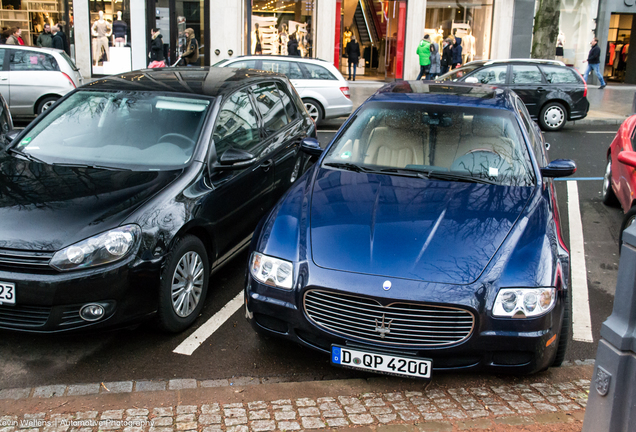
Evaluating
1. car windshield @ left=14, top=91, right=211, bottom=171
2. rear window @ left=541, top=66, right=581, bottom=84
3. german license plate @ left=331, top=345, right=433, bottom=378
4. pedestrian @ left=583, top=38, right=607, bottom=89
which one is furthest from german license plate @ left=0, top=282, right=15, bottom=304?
pedestrian @ left=583, top=38, right=607, bottom=89

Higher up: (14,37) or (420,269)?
(14,37)

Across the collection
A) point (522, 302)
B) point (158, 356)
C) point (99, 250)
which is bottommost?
point (158, 356)

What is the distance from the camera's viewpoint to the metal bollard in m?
2.57

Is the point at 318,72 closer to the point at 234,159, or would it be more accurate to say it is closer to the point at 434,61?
the point at 434,61

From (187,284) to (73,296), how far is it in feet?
2.79

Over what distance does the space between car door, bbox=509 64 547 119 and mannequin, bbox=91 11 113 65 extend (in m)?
13.9

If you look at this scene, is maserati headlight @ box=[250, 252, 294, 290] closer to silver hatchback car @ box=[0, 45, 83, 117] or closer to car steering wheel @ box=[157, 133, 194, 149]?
car steering wheel @ box=[157, 133, 194, 149]

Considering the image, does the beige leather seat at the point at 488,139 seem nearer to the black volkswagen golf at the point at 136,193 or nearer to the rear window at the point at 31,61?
the black volkswagen golf at the point at 136,193

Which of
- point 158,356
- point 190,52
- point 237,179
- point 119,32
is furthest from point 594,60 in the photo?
point 158,356

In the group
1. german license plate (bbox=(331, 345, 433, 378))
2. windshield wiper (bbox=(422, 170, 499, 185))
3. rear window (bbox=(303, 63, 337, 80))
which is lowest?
german license plate (bbox=(331, 345, 433, 378))

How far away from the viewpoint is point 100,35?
21.6 meters

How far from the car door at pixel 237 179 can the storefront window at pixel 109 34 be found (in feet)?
57.5

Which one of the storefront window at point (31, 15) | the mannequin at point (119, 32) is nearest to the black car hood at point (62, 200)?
the mannequin at point (119, 32)

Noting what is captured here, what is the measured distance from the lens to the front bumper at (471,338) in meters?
3.51
